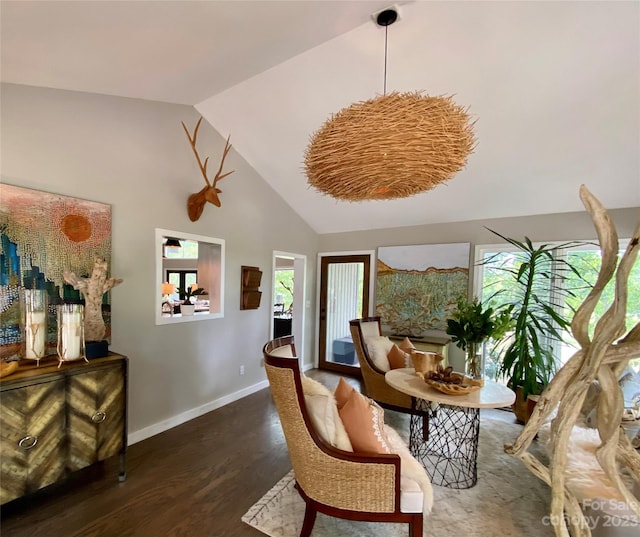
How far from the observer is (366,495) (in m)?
1.52

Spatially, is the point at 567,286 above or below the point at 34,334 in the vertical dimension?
above

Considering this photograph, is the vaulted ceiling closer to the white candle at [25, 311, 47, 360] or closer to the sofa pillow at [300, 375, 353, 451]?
the white candle at [25, 311, 47, 360]

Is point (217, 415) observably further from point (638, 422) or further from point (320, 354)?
point (638, 422)

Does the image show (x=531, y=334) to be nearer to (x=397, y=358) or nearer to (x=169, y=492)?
(x=397, y=358)

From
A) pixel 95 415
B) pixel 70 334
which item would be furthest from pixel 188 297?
pixel 95 415

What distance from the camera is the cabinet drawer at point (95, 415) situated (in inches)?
76.5

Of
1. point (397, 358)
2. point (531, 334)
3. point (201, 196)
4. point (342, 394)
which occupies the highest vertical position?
point (201, 196)

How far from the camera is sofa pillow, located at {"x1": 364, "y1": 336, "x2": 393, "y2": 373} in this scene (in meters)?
3.25

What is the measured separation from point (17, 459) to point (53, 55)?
2.29 m

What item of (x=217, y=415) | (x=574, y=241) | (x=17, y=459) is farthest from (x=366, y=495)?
(x=574, y=241)

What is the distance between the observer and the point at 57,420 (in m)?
1.86

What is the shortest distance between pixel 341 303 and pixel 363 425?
143 inches

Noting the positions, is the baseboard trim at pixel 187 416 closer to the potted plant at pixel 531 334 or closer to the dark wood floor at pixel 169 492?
the dark wood floor at pixel 169 492

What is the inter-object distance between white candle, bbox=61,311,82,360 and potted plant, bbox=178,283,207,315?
1.21 m
